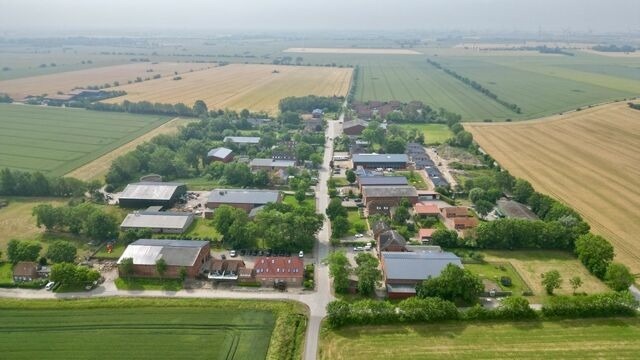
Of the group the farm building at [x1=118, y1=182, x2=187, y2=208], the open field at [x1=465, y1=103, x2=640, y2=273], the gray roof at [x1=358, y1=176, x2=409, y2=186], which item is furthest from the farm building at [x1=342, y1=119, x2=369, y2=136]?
the farm building at [x1=118, y1=182, x2=187, y2=208]

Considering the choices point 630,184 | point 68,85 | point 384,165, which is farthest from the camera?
point 68,85

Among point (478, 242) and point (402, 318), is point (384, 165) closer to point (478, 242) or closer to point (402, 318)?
point (478, 242)

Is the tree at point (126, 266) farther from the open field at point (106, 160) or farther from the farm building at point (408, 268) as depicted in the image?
the open field at point (106, 160)

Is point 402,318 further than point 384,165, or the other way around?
point 384,165

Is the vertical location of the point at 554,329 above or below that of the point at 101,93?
below


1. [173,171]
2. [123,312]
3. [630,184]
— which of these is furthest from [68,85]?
[630,184]

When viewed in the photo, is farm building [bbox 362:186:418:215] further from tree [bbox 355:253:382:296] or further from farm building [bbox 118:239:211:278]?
farm building [bbox 118:239:211:278]

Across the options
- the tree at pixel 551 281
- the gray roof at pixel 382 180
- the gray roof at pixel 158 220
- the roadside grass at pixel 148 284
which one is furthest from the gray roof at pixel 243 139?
the tree at pixel 551 281
